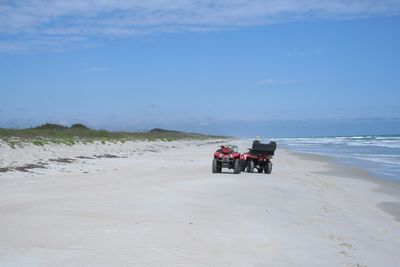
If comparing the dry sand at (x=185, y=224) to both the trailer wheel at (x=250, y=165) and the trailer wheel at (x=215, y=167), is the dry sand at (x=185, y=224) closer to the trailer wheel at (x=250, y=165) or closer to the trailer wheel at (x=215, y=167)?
the trailer wheel at (x=215, y=167)

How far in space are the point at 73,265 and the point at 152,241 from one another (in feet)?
5.00

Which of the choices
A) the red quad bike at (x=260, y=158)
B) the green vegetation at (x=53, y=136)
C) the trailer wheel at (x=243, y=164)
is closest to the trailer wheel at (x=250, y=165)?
the red quad bike at (x=260, y=158)

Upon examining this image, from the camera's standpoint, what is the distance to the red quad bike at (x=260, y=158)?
2189 cm

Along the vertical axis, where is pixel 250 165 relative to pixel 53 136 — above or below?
below

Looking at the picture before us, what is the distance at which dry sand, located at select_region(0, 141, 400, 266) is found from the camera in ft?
20.4

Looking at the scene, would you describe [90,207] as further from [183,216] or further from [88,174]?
[88,174]

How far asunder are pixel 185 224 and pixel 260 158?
14106 millimetres

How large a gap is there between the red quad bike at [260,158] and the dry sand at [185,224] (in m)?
6.60

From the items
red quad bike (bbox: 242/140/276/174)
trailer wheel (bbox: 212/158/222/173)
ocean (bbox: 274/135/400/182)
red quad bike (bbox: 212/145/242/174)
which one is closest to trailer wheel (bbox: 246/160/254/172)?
red quad bike (bbox: 242/140/276/174)

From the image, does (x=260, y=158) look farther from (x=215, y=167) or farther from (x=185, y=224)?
(x=185, y=224)

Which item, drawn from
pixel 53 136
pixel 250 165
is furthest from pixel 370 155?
pixel 53 136

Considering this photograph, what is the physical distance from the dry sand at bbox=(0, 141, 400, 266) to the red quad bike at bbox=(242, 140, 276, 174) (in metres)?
6.60

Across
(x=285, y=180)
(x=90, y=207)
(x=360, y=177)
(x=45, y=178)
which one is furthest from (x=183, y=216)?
(x=360, y=177)

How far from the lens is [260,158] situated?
72.0 feet
